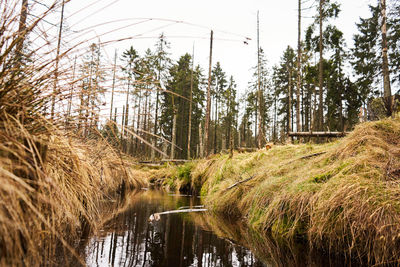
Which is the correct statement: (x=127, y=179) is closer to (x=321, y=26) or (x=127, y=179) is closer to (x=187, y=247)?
(x=187, y=247)

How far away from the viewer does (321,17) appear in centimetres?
1562

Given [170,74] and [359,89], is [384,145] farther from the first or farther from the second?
[170,74]

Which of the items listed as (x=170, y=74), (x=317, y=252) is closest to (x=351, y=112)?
(x=170, y=74)

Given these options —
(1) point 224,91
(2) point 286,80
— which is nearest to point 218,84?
(1) point 224,91

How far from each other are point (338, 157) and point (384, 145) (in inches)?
23.0

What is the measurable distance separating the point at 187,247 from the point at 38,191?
1826 mm

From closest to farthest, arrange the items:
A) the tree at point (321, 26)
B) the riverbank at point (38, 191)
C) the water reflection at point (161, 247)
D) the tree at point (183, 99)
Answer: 1. the riverbank at point (38, 191)
2. the water reflection at point (161, 247)
3. the tree at point (321, 26)
4. the tree at point (183, 99)

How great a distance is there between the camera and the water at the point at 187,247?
218 centimetres

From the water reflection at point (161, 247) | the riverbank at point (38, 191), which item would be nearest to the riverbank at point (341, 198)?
the water reflection at point (161, 247)

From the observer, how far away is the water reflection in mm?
2178

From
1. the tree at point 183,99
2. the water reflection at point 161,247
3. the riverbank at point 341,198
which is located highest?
the tree at point 183,99

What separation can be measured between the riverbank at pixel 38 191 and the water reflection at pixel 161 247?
307mm

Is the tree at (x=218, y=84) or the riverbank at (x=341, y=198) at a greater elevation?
the tree at (x=218, y=84)

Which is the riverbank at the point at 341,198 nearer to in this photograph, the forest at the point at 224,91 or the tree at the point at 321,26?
the forest at the point at 224,91
